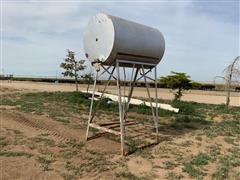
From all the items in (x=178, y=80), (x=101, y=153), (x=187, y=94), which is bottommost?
(x=101, y=153)

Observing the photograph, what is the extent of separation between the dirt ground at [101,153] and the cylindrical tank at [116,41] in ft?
7.18

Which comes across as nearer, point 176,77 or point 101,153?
point 101,153

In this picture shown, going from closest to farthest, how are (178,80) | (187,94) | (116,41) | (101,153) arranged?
(101,153) → (116,41) → (178,80) → (187,94)

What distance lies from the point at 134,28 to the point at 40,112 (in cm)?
529

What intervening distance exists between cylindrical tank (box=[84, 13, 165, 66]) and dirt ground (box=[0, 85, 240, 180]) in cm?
219

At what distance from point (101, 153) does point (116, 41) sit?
2573 millimetres

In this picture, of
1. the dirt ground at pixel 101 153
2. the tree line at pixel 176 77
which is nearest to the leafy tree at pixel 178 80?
the tree line at pixel 176 77

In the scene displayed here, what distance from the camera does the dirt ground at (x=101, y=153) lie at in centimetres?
609

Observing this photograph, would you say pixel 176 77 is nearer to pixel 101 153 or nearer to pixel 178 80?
pixel 178 80

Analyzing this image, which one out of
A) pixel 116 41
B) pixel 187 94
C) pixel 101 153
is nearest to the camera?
pixel 101 153

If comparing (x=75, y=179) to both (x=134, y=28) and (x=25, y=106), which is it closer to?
(x=134, y=28)

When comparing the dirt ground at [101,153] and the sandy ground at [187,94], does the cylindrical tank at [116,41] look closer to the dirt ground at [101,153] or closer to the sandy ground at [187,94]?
the dirt ground at [101,153]

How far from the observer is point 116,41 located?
7613mm

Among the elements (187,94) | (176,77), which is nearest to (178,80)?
(176,77)
